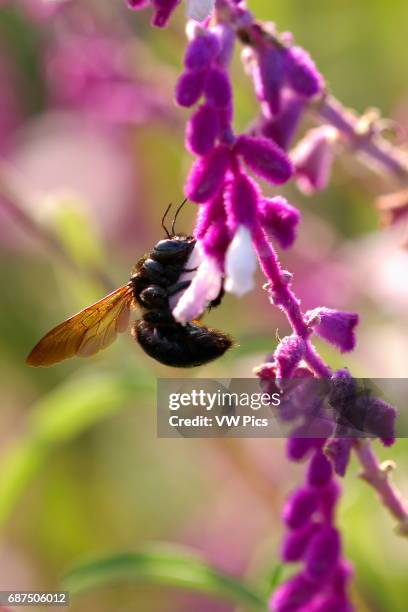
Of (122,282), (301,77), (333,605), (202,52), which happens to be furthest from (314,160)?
(122,282)

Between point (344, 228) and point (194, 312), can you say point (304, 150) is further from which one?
point (344, 228)

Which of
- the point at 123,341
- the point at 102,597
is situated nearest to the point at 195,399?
the point at 123,341

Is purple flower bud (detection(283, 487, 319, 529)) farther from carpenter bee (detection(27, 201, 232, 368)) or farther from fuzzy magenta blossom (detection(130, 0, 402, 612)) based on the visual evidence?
carpenter bee (detection(27, 201, 232, 368))

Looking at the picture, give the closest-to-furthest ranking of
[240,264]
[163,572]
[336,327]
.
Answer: [240,264] → [336,327] → [163,572]

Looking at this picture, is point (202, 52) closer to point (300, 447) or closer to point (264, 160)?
point (264, 160)

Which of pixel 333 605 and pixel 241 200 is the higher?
pixel 241 200
